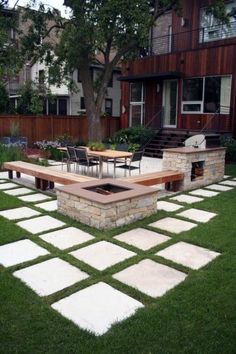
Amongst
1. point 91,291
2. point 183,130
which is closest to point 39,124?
point 183,130

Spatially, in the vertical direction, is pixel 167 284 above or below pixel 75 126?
below

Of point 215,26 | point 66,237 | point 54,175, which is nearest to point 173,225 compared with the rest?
point 66,237

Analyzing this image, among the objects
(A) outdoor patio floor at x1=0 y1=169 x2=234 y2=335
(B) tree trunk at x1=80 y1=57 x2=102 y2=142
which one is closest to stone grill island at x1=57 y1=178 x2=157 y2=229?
(A) outdoor patio floor at x1=0 y1=169 x2=234 y2=335

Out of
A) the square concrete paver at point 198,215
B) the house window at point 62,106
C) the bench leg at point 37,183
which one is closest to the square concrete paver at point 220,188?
the square concrete paver at point 198,215

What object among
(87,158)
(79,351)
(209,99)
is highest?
(209,99)

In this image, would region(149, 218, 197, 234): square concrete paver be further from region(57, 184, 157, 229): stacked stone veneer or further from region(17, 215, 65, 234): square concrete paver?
region(17, 215, 65, 234): square concrete paver

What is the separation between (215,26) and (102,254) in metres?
14.1

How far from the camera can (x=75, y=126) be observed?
16.6 metres

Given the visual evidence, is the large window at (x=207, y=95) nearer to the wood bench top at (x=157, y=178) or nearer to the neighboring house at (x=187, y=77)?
the neighboring house at (x=187, y=77)

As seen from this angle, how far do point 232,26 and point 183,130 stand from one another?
16.1ft

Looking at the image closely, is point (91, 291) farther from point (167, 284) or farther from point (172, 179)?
point (172, 179)

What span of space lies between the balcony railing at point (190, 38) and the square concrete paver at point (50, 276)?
1366 centimetres

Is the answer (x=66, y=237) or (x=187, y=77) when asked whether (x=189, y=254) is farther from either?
(x=187, y=77)

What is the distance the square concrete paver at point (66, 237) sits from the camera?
4.21 m
